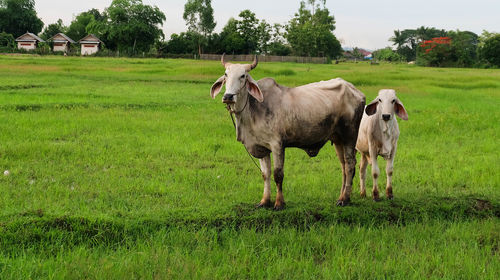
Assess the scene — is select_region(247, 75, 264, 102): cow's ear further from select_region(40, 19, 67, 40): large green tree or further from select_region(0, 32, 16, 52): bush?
select_region(40, 19, 67, 40): large green tree

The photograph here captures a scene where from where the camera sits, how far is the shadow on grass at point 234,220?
450 centimetres

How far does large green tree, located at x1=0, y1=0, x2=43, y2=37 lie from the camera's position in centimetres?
7412

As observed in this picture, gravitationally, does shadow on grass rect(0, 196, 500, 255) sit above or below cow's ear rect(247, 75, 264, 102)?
below

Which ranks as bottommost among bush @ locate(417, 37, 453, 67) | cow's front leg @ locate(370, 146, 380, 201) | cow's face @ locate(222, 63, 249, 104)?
cow's front leg @ locate(370, 146, 380, 201)

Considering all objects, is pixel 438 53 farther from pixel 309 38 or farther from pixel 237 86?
pixel 237 86

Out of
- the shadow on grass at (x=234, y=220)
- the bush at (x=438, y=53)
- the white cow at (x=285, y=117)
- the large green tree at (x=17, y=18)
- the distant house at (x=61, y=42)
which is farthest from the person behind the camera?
the large green tree at (x=17, y=18)

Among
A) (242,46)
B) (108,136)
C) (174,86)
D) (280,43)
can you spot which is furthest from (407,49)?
(108,136)

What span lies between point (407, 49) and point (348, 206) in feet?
328

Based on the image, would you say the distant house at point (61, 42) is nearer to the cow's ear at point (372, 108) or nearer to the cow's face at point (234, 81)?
the cow's ear at point (372, 108)

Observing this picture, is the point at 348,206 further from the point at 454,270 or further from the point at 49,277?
the point at 49,277

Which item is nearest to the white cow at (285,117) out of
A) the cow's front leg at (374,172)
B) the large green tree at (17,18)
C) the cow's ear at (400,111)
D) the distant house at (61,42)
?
the cow's front leg at (374,172)

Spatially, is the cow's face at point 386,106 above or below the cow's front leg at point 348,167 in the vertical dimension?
above

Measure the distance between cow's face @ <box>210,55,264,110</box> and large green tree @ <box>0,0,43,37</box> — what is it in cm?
8073

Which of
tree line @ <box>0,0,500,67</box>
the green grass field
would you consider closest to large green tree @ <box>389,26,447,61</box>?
tree line @ <box>0,0,500,67</box>
